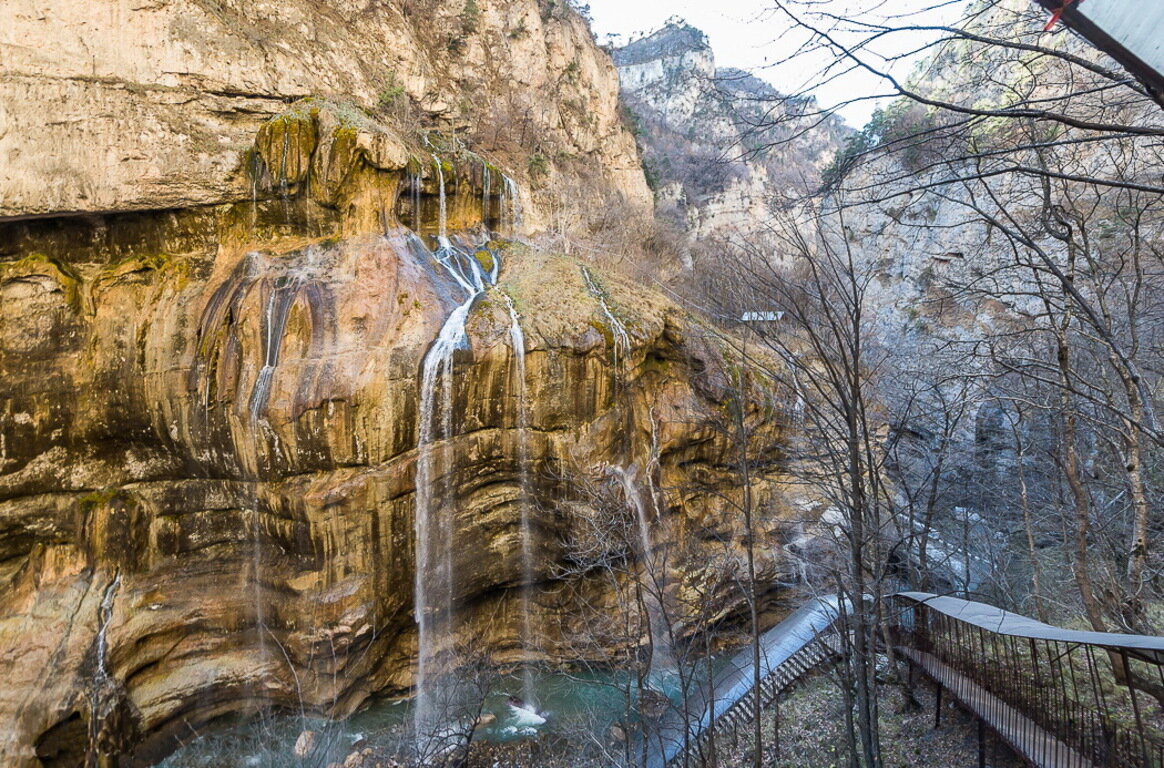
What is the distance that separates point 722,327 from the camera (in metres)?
16.5

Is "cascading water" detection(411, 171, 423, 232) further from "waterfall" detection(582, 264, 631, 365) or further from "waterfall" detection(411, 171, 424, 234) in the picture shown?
"waterfall" detection(582, 264, 631, 365)

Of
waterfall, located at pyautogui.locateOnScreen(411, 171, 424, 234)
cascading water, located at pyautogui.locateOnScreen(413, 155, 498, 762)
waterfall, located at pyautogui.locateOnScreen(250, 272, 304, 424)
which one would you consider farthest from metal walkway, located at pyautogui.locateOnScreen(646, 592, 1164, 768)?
waterfall, located at pyautogui.locateOnScreen(411, 171, 424, 234)

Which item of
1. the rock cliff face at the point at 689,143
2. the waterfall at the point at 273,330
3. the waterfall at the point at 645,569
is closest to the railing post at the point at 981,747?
the waterfall at the point at 645,569

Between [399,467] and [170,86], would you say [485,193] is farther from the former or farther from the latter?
[399,467]

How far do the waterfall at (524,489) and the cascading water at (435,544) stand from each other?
101 cm

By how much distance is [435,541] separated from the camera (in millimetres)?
10742

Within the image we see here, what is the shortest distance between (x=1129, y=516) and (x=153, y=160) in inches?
924

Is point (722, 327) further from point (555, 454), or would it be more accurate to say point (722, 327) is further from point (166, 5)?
point (166, 5)

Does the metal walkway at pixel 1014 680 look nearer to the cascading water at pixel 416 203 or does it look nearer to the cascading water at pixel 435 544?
the cascading water at pixel 435 544

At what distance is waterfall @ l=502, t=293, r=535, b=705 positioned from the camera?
1098 cm

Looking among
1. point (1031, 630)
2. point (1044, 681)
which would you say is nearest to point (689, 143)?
point (1044, 681)

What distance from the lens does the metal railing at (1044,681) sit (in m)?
5.61

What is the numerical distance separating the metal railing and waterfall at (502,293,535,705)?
695 centimetres

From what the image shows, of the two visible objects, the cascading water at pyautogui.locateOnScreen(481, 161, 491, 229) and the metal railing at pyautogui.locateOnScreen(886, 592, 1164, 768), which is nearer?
the metal railing at pyautogui.locateOnScreen(886, 592, 1164, 768)
